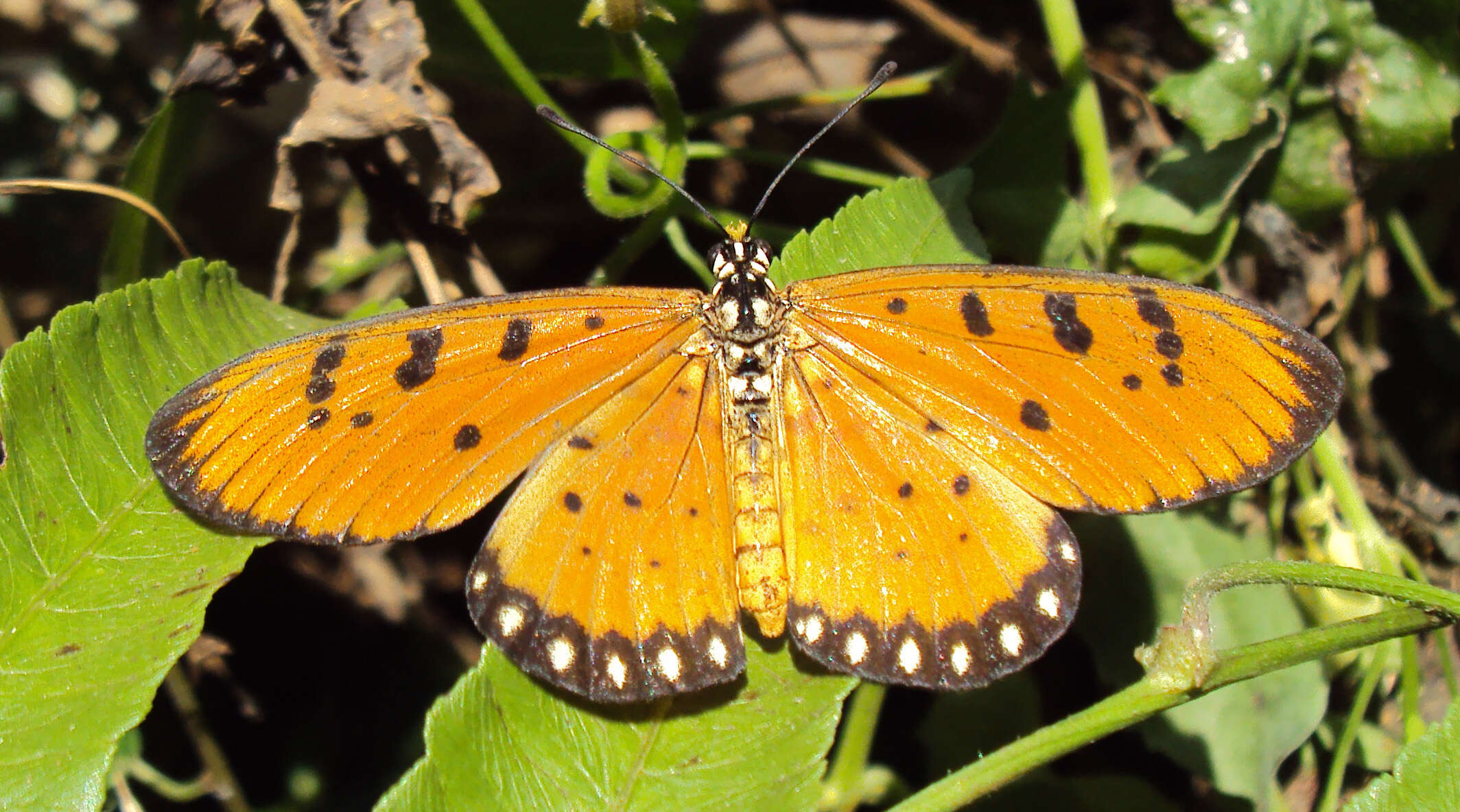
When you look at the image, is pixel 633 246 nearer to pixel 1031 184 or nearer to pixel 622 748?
pixel 1031 184

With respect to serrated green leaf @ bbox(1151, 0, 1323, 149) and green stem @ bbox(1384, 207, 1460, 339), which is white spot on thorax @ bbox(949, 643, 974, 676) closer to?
serrated green leaf @ bbox(1151, 0, 1323, 149)

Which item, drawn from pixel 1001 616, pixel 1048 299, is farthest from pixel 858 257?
pixel 1001 616

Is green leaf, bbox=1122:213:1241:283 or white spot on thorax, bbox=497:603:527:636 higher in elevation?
green leaf, bbox=1122:213:1241:283

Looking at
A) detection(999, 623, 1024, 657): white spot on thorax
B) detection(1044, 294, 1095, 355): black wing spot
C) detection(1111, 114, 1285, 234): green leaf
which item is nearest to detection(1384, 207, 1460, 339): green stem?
A: detection(1111, 114, 1285, 234): green leaf

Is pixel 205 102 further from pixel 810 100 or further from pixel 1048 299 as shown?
pixel 1048 299

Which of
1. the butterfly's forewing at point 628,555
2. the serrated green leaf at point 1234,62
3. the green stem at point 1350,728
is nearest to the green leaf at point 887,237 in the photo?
the butterfly's forewing at point 628,555

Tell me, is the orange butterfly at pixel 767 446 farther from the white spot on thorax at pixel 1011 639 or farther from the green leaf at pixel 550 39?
the green leaf at pixel 550 39
